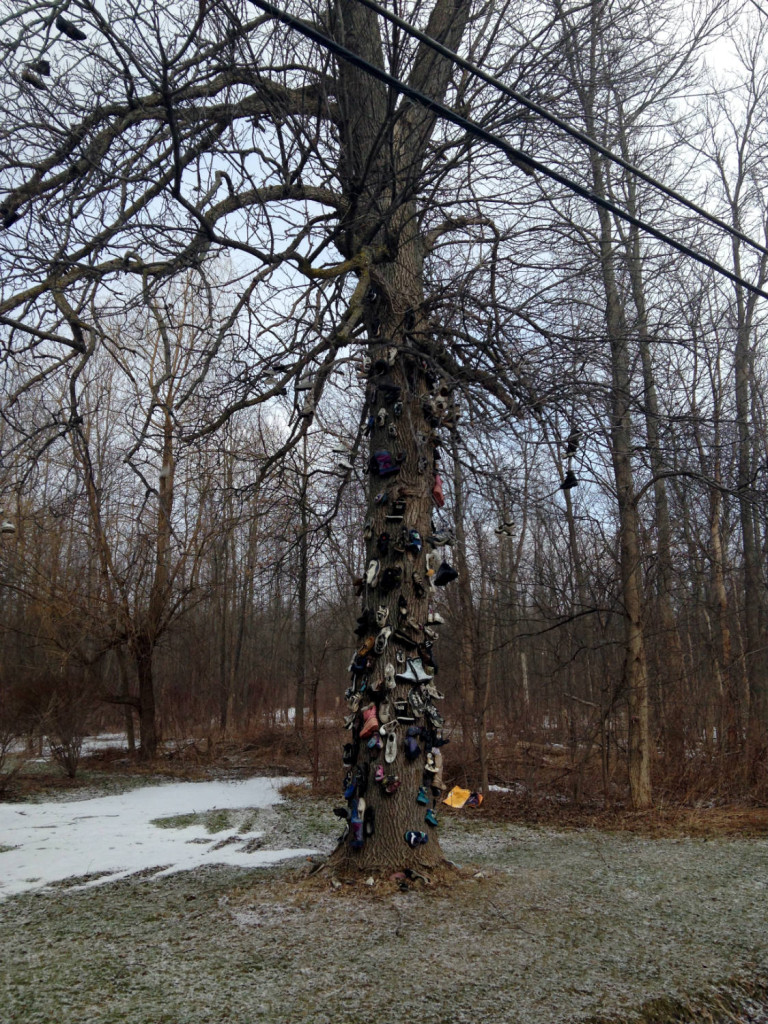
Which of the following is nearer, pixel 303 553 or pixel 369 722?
pixel 369 722

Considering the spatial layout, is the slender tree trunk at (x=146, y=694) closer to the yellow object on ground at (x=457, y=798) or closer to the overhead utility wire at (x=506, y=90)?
the yellow object on ground at (x=457, y=798)

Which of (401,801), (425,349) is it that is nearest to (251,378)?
(425,349)

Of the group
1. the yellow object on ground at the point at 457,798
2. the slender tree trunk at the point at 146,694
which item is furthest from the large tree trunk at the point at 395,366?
the slender tree trunk at the point at 146,694

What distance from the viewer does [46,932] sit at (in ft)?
13.8

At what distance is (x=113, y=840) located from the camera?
713 cm

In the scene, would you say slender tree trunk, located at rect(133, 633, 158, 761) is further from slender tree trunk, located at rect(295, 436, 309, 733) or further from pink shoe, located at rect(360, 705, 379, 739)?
pink shoe, located at rect(360, 705, 379, 739)

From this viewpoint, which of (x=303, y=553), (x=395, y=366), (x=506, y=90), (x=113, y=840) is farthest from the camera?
(x=303, y=553)

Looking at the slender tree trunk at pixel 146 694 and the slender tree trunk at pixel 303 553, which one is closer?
the slender tree trunk at pixel 303 553

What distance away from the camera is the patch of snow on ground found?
19.5ft

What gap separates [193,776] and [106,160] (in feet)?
33.3

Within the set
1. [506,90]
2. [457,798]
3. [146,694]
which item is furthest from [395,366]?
[146,694]

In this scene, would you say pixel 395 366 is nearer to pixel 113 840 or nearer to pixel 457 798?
pixel 457 798

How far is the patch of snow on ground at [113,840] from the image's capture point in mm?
5945

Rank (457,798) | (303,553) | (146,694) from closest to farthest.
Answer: (457,798)
(303,553)
(146,694)
